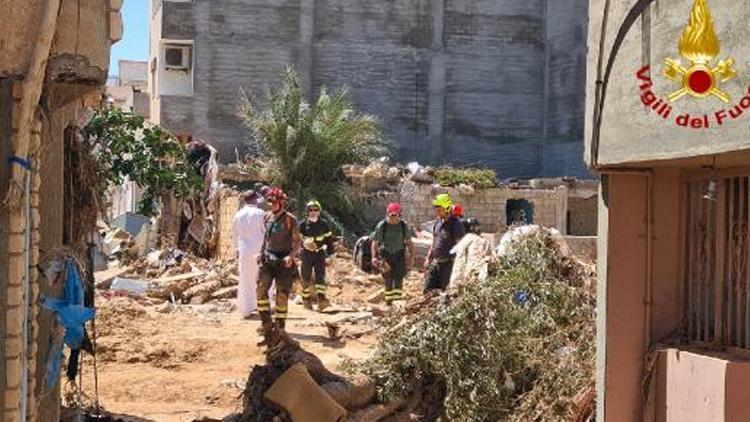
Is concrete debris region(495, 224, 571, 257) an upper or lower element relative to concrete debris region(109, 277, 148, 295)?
upper

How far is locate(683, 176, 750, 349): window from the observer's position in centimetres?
633

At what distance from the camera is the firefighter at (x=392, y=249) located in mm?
13500

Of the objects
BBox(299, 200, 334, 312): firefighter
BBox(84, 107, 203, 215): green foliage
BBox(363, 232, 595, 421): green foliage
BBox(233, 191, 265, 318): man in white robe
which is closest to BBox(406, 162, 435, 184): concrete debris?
BBox(299, 200, 334, 312): firefighter

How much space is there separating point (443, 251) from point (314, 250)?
285 centimetres

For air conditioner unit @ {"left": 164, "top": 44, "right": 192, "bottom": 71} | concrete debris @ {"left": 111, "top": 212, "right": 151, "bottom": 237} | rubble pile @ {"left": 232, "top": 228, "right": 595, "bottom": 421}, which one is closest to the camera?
rubble pile @ {"left": 232, "top": 228, "right": 595, "bottom": 421}

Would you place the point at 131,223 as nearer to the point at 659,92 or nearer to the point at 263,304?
the point at 263,304

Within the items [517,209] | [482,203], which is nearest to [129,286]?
[482,203]

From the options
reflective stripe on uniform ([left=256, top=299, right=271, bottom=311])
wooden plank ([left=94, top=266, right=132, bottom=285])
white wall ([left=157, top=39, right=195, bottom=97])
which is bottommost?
wooden plank ([left=94, top=266, right=132, bottom=285])

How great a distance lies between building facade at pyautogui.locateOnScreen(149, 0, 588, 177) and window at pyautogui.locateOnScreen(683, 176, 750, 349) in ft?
80.9

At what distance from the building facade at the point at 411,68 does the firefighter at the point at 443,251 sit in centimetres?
1890

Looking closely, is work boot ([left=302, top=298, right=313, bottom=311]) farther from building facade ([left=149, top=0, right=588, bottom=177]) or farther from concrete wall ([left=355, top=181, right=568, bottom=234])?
building facade ([left=149, top=0, right=588, bottom=177])

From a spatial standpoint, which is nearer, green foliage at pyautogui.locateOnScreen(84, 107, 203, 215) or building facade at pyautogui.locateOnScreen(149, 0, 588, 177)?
green foliage at pyautogui.locateOnScreen(84, 107, 203, 215)

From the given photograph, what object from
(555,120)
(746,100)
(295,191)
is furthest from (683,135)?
(555,120)

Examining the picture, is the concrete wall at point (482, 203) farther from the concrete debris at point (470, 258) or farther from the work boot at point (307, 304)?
the concrete debris at point (470, 258)
